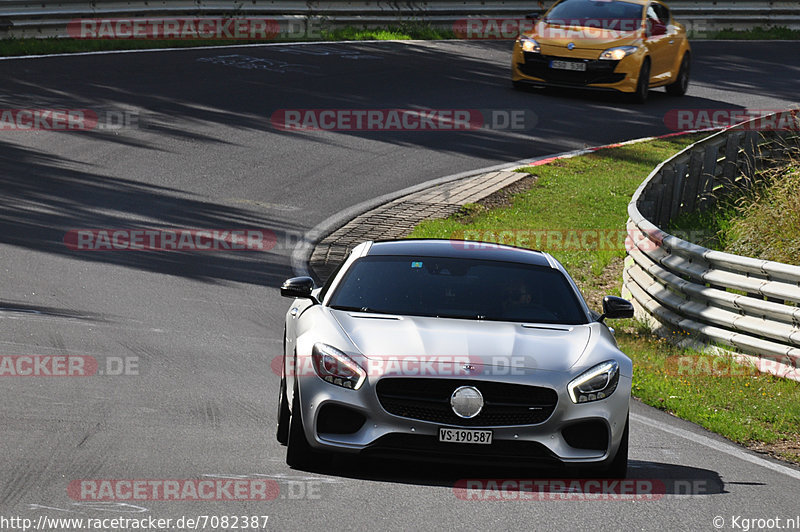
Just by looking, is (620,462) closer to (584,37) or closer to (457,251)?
(457,251)

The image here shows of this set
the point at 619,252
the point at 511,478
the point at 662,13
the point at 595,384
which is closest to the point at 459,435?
the point at 511,478

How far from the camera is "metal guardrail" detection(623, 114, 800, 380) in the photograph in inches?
423

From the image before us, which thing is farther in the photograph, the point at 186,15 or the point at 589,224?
the point at 186,15

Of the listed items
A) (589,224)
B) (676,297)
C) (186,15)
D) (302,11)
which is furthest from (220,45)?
(676,297)

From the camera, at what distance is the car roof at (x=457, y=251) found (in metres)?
8.41

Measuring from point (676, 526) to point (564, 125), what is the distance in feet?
51.0

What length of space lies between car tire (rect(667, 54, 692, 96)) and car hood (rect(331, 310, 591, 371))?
17795 millimetres

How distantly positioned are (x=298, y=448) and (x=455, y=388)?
3.27 feet

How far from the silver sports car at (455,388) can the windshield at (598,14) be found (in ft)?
53.8

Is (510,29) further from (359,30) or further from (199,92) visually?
(199,92)

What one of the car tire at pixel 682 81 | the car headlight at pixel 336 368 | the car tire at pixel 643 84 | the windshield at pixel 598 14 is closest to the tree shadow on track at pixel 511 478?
the car headlight at pixel 336 368

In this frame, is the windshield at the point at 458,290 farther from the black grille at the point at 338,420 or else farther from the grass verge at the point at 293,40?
the grass verge at the point at 293,40

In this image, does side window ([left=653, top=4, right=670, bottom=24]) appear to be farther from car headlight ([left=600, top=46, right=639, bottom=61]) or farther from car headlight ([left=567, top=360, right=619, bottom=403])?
car headlight ([left=567, top=360, right=619, bottom=403])

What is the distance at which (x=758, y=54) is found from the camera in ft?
100
